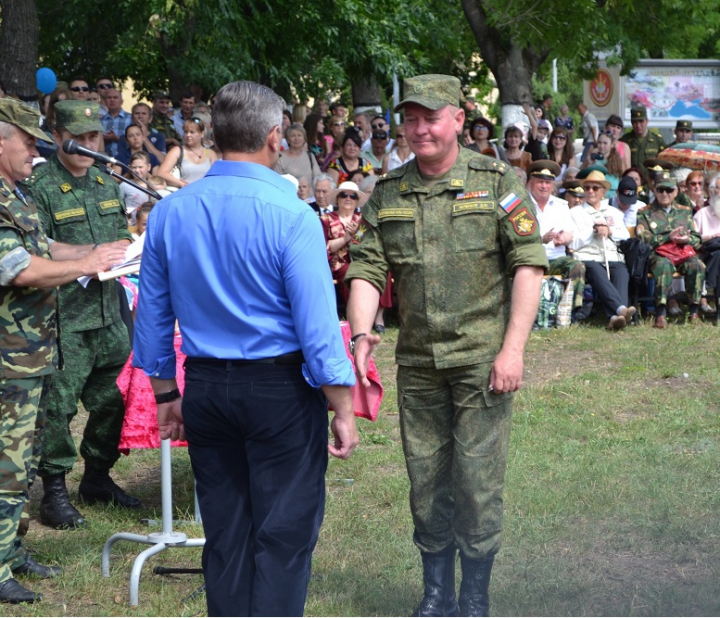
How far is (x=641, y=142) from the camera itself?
52.5 ft

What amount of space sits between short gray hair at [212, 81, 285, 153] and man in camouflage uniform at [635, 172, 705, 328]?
9121 millimetres

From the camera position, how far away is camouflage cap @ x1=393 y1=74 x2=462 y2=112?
405 centimetres

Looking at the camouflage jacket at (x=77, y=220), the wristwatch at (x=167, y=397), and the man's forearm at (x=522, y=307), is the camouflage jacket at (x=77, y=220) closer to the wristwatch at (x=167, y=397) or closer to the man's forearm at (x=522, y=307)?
the wristwatch at (x=167, y=397)

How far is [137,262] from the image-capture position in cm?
509

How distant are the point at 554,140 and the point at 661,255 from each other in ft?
12.9

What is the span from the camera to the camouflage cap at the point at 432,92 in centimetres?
405

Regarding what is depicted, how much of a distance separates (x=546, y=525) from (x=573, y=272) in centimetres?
656

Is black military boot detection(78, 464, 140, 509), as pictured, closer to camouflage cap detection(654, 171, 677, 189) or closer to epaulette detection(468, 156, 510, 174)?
epaulette detection(468, 156, 510, 174)

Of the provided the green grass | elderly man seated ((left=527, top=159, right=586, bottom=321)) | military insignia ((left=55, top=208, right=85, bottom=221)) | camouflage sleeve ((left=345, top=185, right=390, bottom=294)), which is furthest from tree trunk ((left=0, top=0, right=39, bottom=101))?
camouflage sleeve ((left=345, top=185, right=390, bottom=294))

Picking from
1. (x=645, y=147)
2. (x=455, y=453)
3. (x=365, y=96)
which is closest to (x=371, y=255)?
(x=455, y=453)

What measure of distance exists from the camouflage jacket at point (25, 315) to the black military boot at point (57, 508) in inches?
50.0

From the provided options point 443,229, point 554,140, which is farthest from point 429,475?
point 554,140

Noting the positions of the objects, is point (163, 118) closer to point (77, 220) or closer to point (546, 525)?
point (77, 220)

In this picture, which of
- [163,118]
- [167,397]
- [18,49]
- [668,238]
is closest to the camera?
[167,397]
